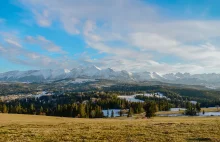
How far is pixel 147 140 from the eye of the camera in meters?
27.7

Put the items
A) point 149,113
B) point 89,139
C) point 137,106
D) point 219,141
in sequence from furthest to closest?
point 137,106
point 149,113
point 89,139
point 219,141

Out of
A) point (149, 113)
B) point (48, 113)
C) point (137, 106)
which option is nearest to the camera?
point (149, 113)

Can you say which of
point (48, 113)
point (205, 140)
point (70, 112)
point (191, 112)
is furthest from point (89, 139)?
point (191, 112)

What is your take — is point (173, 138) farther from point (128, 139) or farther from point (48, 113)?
point (48, 113)

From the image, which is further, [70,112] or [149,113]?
[70,112]

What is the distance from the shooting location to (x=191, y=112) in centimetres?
19700

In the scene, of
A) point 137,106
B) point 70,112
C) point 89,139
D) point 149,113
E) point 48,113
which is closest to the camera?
point 89,139

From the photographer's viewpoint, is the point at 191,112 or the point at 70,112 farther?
the point at 191,112

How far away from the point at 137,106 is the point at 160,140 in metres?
170

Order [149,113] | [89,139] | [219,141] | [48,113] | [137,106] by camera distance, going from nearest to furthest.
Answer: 1. [219,141]
2. [89,139]
3. [149,113]
4. [48,113]
5. [137,106]

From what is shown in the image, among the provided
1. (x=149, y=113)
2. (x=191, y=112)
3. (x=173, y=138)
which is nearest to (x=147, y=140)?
(x=173, y=138)

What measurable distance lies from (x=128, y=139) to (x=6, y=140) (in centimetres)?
1439

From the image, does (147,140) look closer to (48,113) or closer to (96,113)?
(96,113)

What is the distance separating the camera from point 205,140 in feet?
90.7
